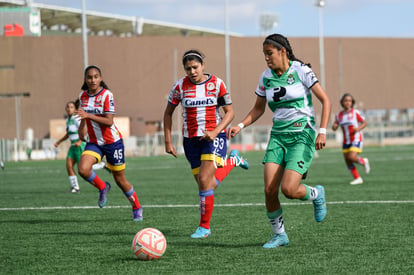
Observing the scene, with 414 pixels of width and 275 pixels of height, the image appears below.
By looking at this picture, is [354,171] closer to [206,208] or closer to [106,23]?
[206,208]

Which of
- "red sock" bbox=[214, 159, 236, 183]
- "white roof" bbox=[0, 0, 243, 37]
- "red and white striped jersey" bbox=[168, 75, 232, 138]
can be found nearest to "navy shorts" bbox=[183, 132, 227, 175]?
"red and white striped jersey" bbox=[168, 75, 232, 138]

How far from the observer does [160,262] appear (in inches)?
271

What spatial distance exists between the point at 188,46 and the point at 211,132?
5999 cm

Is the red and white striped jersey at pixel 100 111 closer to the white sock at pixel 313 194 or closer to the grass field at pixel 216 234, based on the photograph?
the grass field at pixel 216 234

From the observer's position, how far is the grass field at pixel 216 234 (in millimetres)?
6566

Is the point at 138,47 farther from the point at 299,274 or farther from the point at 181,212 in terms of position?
the point at 299,274

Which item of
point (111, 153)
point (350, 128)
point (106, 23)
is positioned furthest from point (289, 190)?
point (106, 23)

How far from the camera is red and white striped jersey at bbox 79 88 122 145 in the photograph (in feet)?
34.3

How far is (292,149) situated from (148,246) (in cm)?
182

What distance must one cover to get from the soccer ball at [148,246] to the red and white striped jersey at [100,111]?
3.69 meters

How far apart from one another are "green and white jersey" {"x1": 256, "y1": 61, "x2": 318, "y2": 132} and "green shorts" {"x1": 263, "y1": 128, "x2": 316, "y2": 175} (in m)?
0.07

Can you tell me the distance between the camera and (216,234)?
8.73m

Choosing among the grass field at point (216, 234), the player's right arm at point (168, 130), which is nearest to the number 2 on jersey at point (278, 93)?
the grass field at point (216, 234)

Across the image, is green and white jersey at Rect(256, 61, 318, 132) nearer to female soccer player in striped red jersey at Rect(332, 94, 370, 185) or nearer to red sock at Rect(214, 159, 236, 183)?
red sock at Rect(214, 159, 236, 183)
